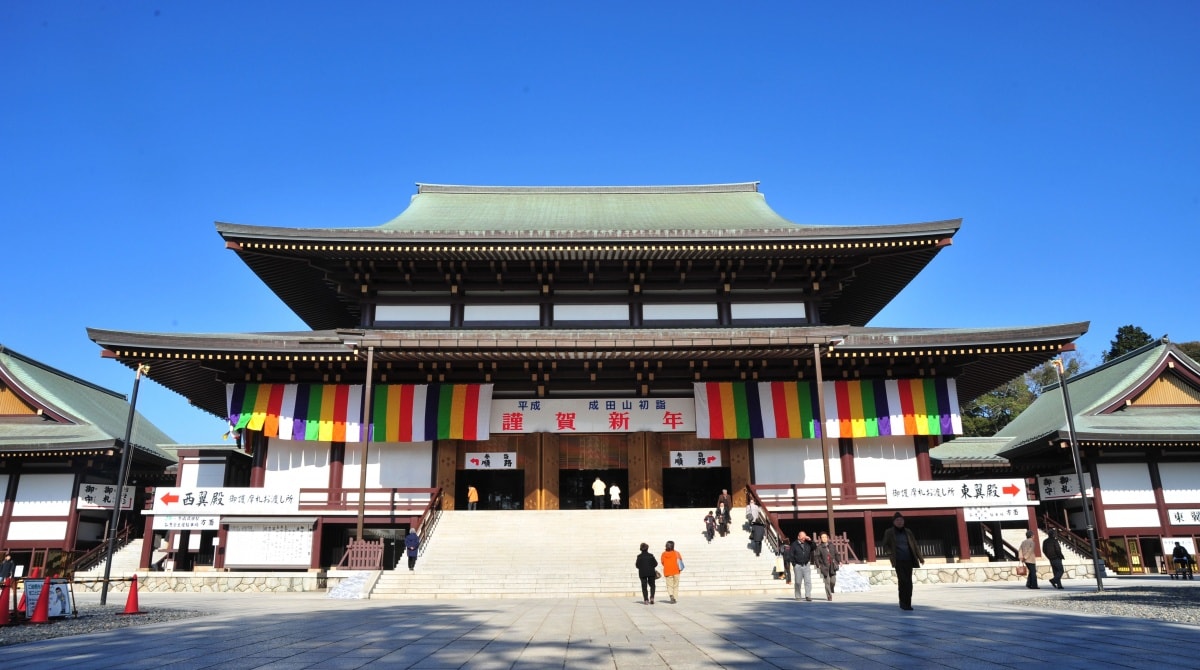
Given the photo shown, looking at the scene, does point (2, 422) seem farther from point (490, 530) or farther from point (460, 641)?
point (460, 641)

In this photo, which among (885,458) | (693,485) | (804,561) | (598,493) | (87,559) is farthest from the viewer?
(693,485)

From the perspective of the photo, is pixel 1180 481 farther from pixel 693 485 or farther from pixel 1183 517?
pixel 693 485

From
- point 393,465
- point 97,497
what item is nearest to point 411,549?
point 393,465

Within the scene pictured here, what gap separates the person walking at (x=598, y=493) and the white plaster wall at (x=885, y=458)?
8.67m

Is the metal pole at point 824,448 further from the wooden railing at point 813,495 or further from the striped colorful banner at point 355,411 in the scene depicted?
the striped colorful banner at point 355,411

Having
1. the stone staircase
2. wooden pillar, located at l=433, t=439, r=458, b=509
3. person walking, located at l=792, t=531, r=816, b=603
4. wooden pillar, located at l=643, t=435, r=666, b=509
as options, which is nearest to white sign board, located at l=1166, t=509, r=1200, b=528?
the stone staircase

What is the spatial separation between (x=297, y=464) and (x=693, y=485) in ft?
46.0

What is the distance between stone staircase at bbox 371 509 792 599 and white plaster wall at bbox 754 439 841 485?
3.07 metres

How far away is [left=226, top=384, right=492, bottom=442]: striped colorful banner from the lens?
23.2 metres

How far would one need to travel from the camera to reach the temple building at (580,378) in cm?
2167

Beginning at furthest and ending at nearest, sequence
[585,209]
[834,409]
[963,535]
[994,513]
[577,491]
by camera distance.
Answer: [585,209]
[577,491]
[834,409]
[963,535]
[994,513]

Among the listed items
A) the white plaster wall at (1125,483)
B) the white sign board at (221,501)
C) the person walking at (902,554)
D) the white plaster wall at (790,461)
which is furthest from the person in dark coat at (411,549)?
the white plaster wall at (1125,483)

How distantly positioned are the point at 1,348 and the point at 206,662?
30387mm

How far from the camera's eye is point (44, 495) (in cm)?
2717
